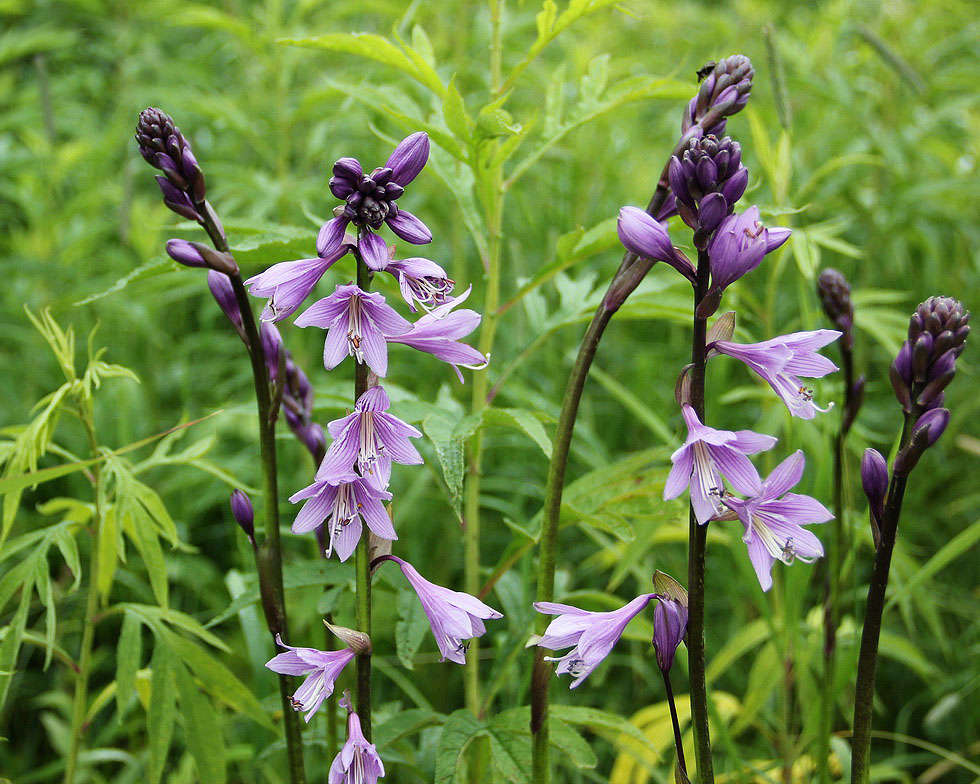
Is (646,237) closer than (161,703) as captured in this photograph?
Yes

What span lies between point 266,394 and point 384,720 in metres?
0.92

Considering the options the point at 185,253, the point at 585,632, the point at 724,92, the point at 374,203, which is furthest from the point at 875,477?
the point at 185,253

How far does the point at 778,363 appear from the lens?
132 centimetres

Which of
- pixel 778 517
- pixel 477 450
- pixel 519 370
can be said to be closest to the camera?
pixel 778 517

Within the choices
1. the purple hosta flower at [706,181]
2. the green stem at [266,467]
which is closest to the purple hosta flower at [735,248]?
the purple hosta flower at [706,181]

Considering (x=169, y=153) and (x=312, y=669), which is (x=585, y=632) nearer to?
(x=312, y=669)

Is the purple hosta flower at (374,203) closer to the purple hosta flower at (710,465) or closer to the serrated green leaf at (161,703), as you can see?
the purple hosta flower at (710,465)

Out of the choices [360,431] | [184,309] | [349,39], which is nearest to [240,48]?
[184,309]

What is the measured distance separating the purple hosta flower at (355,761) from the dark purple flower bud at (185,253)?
29.8 inches

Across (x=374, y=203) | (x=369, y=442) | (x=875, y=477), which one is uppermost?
(x=374, y=203)

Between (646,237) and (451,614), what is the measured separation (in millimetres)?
660

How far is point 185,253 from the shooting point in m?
1.44

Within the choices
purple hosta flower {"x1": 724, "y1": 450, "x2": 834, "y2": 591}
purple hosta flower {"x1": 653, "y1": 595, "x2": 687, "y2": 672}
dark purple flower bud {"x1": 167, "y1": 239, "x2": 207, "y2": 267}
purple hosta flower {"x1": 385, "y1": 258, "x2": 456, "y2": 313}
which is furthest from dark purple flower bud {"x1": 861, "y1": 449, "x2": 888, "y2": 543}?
dark purple flower bud {"x1": 167, "y1": 239, "x2": 207, "y2": 267}

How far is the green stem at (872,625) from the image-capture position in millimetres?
1414
